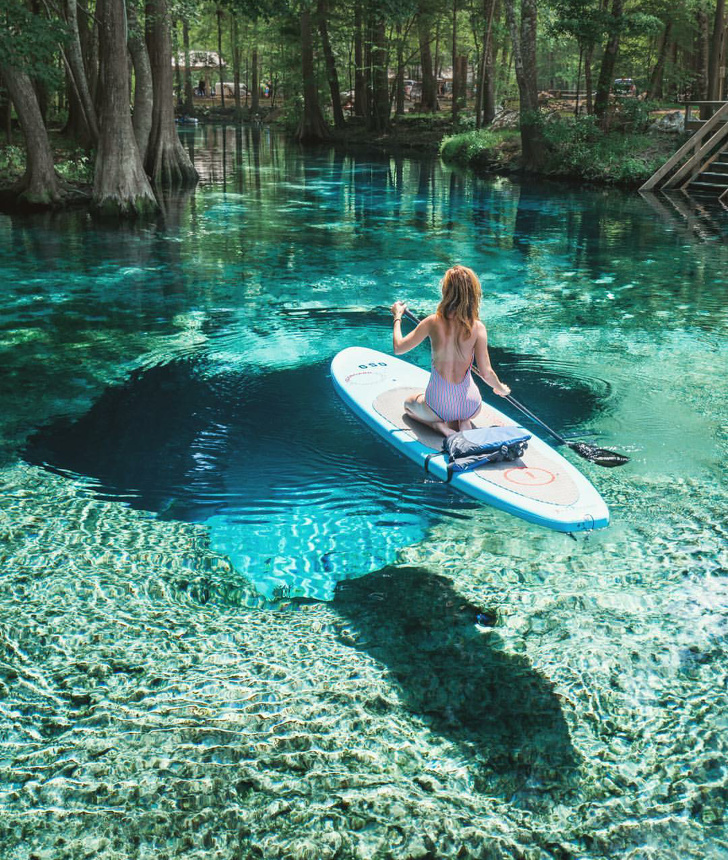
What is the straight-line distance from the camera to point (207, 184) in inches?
991

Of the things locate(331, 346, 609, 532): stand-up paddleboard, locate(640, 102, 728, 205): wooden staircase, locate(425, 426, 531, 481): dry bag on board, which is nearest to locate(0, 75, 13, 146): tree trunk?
locate(640, 102, 728, 205): wooden staircase

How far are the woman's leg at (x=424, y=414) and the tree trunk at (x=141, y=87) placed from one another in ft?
55.0

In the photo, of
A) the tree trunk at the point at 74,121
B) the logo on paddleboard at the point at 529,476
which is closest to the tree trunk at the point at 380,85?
the tree trunk at the point at 74,121

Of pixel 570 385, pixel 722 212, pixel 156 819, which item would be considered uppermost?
pixel 722 212

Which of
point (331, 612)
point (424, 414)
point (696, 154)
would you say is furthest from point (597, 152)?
point (331, 612)

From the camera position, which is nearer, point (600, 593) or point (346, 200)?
point (600, 593)

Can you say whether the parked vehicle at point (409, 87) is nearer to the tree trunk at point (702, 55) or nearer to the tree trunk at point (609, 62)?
the tree trunk at point (702, 55)

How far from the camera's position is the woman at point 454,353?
5324 millimetres

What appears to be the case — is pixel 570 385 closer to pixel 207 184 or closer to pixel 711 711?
pixel 711 711

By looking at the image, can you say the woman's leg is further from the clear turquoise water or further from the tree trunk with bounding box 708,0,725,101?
the tree trunk with bounding box 708,0,725,101

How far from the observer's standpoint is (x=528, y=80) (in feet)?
82.4

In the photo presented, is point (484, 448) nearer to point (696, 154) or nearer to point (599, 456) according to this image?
point (599, 456)

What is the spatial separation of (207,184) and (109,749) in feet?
77.3

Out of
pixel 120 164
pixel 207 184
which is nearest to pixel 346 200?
pixel 207 184
